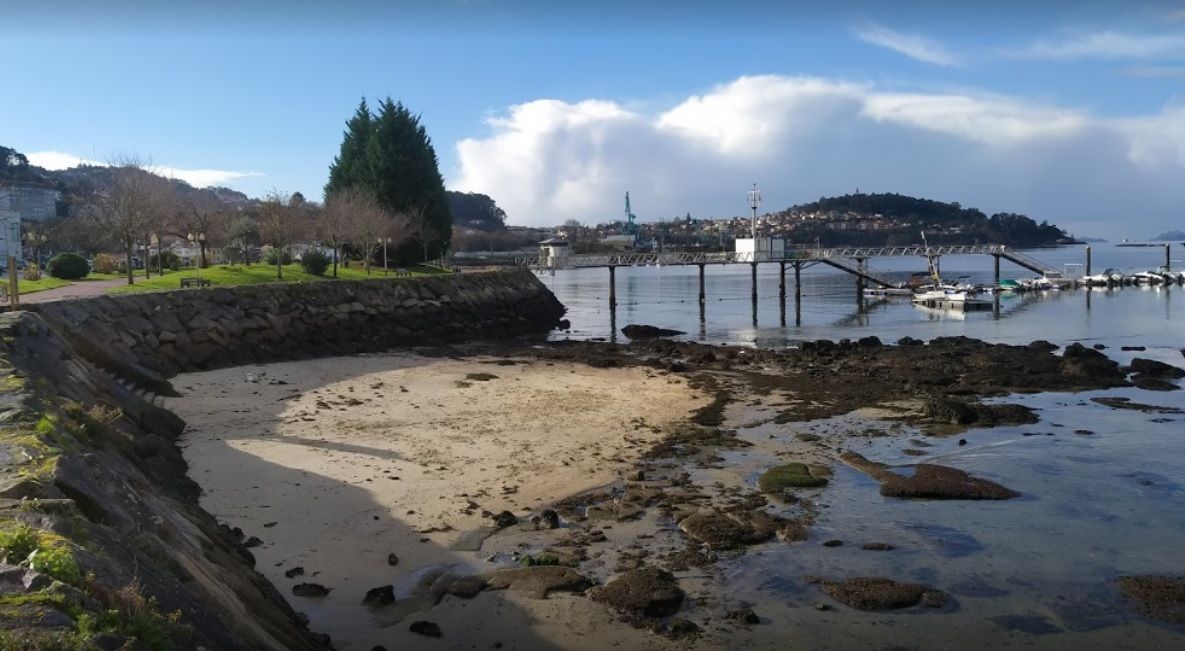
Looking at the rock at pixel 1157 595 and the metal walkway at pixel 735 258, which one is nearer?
the rock at pixel 1157 595

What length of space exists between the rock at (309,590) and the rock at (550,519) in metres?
3.49

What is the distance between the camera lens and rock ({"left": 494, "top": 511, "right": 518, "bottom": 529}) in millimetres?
11891

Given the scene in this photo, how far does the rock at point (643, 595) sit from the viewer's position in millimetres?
9172

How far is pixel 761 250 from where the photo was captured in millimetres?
72812

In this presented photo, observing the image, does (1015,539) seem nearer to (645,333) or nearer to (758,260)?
(645,333)

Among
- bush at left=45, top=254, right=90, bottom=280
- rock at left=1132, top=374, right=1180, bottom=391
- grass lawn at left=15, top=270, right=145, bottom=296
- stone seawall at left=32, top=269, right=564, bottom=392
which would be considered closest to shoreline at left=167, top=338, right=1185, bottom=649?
stone seawall at left=32, top=269, right=564, bottom=392

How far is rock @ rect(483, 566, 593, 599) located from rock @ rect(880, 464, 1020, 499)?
6.59 metres

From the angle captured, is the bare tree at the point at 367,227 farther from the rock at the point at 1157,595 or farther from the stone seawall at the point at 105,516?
the rock at the point at 1157,595

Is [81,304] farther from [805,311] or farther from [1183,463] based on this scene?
[805,311]

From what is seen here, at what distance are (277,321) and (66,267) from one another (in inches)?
435

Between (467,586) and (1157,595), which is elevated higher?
(467,586)

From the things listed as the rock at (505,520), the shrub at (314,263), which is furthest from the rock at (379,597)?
the shrub at (314,263)

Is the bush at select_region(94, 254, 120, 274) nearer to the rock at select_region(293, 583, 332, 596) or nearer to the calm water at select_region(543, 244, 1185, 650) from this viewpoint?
the calm water at select_region(543, 244, 1185, 650)

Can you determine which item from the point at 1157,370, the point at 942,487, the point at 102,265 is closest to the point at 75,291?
the point at 102,265
